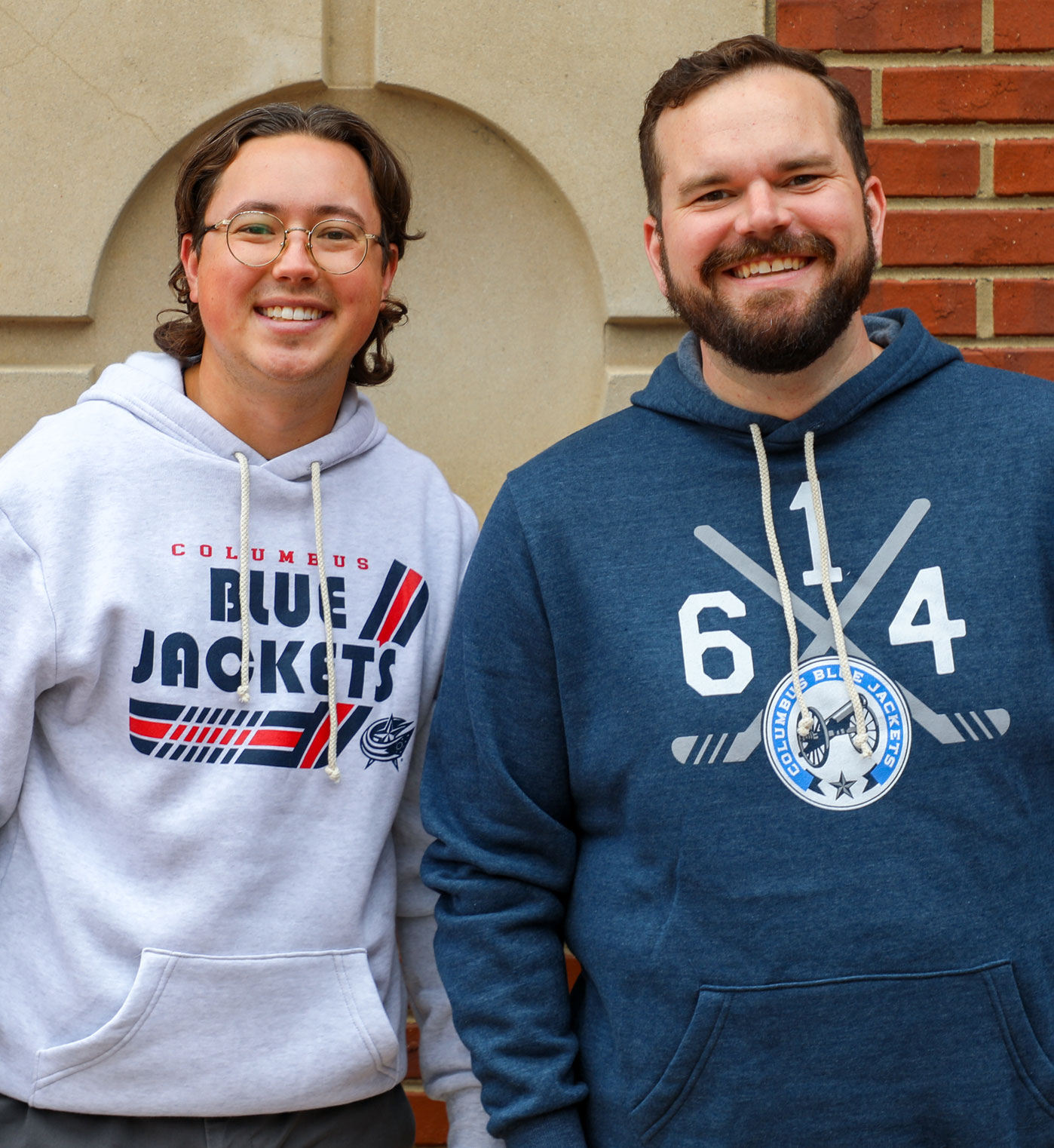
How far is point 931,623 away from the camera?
155 cm

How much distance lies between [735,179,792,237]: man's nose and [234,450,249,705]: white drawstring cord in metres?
0.80

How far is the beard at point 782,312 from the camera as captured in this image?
167 centimetres

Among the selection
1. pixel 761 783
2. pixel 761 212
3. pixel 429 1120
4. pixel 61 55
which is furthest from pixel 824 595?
pixel 61 55

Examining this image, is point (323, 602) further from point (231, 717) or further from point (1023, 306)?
point (1023, 306)

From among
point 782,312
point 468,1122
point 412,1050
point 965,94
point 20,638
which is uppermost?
point 965,94

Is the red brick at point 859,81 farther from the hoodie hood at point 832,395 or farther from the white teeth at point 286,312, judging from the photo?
the white teeth at point 286,312

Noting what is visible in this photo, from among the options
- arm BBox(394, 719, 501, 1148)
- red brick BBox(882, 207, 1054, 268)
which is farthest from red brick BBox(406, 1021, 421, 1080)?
red brick BBox(882, 207, 1054, 268)

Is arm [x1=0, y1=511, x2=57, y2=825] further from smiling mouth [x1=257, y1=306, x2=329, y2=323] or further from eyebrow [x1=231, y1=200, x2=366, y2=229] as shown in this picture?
eyebrow [x1=231, y1=200, x2=366, y2=229]

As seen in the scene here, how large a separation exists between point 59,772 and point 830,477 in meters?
1.16

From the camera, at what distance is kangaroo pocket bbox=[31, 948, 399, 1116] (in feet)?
5.48

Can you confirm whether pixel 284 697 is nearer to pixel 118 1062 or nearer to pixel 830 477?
pixel 118 1062

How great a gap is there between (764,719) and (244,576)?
0.78 metres

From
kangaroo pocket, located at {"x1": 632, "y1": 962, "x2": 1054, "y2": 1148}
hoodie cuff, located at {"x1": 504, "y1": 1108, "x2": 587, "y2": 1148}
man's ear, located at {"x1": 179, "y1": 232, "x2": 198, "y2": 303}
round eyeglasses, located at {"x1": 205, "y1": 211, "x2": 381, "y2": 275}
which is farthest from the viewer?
man's ear, located at {"x1": 179, "y1": 232, "x2": 198, "y2": 303}

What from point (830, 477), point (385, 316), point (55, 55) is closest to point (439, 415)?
point (385, 316)
